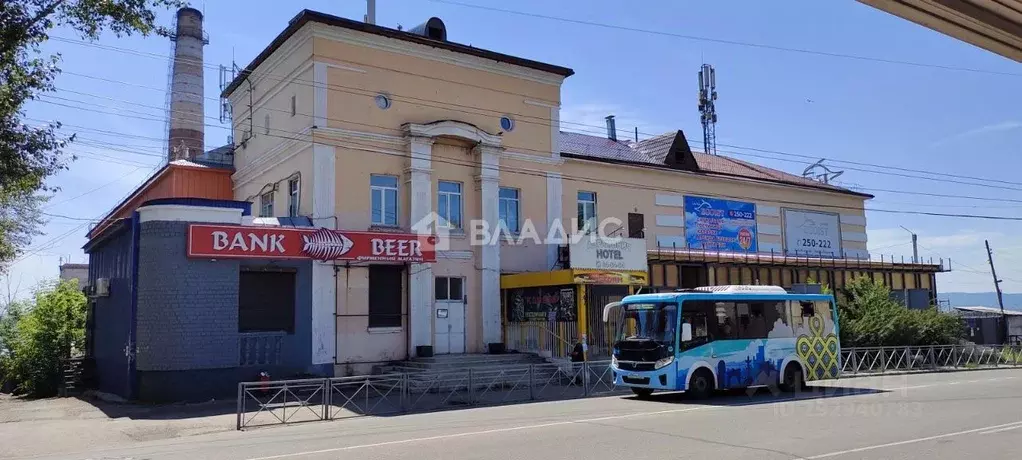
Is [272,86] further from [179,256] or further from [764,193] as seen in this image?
[764,193]

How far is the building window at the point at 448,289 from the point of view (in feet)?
81.7

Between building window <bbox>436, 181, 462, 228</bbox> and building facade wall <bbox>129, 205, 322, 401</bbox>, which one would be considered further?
building window <bbox>436, 181, 462, 228</bbox>

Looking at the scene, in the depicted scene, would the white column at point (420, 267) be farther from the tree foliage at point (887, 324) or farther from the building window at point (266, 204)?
the tree foliage at point (887, 324)

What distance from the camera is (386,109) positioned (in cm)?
2469

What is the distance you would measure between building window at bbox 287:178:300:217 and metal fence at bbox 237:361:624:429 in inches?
282

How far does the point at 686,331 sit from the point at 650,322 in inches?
38.0

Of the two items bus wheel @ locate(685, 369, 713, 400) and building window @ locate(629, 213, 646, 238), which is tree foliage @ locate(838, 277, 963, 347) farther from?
bus wheel @ locate(685, 369, 713, 400)

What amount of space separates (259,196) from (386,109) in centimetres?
651

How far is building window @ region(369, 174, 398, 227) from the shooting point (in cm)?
2439

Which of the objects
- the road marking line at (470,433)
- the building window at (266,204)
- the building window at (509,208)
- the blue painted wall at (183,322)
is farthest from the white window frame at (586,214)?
the road marking line at (470,433)

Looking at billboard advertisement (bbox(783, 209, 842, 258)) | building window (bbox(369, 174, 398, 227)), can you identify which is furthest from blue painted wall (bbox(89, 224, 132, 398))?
billboard advertisement (bbox(783, 209, 842, 258))

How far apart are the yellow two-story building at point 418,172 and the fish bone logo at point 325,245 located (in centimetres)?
73

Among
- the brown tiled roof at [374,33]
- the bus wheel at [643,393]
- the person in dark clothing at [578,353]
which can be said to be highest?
the brown tiled roof at [374,33]

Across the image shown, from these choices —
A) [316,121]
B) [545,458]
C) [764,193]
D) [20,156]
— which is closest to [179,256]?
[20,156]
